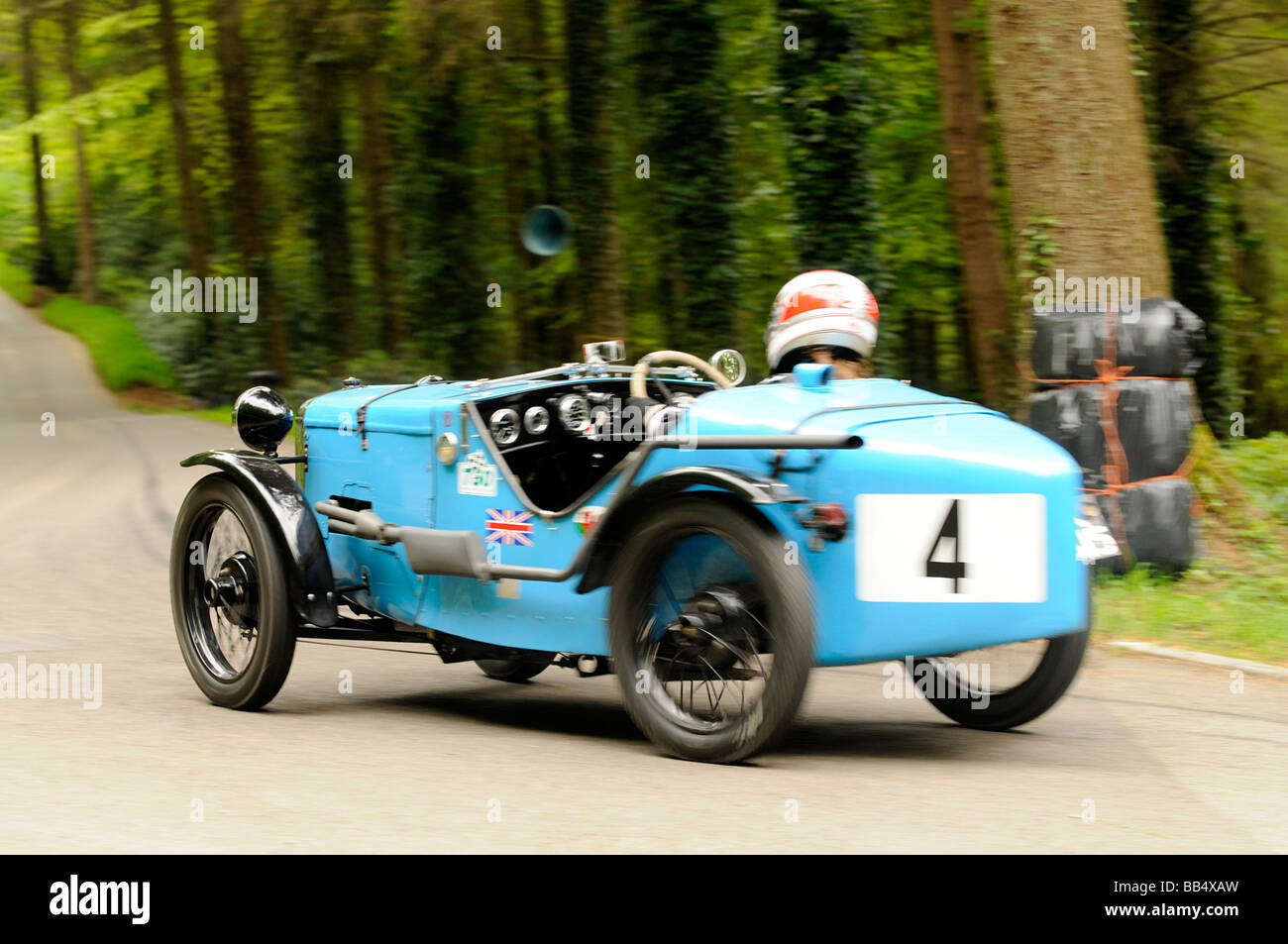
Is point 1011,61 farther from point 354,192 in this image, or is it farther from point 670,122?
point 354,192

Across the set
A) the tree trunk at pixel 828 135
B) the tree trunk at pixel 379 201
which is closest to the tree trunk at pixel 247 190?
the tree trunk at pixel 379 201

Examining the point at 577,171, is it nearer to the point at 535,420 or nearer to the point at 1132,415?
the point at 1132,415

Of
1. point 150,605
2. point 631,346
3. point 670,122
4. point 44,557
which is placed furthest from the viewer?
point 631,346

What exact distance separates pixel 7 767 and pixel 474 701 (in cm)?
212

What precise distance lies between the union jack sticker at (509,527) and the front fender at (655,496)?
0.41 m

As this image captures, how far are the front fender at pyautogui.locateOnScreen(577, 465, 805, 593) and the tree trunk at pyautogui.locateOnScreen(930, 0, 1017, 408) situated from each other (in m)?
10.1

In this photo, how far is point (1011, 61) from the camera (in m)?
9.44

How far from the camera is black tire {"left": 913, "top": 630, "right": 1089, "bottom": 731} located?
5.29m

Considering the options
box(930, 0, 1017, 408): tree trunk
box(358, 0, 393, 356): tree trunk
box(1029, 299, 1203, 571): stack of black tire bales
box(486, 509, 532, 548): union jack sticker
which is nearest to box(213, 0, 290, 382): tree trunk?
box(358, 0, 393, 356): tree trunk

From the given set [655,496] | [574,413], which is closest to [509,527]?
[574,413]

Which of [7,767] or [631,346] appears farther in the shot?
[631,346]

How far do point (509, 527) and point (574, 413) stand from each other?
0.65m

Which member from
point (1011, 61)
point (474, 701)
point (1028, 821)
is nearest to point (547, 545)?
point (474, 701)

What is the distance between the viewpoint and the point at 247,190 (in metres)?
23.2
